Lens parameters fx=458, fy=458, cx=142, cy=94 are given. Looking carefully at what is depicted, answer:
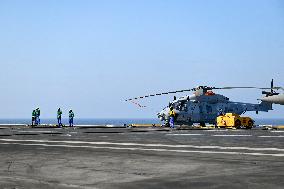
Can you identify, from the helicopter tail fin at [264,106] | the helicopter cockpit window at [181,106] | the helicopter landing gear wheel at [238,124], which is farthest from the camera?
the helicopter tail fin at [264,106]

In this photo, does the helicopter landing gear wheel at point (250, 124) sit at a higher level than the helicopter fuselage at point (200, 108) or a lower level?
lower

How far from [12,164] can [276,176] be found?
6.37 metres

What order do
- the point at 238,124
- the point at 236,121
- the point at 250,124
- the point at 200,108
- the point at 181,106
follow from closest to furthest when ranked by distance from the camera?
1. the point at 236,121
2. the point at 238,124
3. the point at 250,124
4. the point at 181,106
5. the point at 200,108

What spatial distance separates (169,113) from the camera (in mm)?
49406

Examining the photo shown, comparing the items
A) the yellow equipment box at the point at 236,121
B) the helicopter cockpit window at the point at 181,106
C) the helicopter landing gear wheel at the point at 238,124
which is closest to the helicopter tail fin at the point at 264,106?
the yellow equipment box at the point at 236,121

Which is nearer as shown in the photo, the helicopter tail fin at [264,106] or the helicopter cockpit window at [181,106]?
the helicopter cockpit window at [181,106]

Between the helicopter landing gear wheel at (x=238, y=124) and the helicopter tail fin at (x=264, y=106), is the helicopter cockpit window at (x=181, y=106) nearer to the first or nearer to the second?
the helicopter landing gear wheel at (x=238, y=124)

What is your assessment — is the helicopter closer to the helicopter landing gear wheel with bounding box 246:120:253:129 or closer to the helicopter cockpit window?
the helicopter cockpit window

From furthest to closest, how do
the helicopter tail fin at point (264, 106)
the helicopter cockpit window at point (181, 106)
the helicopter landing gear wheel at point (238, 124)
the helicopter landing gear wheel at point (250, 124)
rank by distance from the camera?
1. the helicopter tail fin at point (264, 106)
2. the helicopter cockpit window at point (181, 106)
3. the helicopter landing gear wheel at point (250, 124)
4. the helicopter landing gear wheel at point (238, 124)

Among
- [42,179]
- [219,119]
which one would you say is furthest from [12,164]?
[219,119]

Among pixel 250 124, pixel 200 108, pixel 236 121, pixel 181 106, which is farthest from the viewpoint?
pixel 200 108

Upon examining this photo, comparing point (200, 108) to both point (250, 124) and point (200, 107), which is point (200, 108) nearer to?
point (200, 107)

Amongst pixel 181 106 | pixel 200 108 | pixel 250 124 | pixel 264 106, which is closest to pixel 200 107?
pixel 200 108

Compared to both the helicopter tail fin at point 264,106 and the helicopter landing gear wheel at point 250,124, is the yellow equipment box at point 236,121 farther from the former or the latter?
the helicopter tail fin at point 264,106
